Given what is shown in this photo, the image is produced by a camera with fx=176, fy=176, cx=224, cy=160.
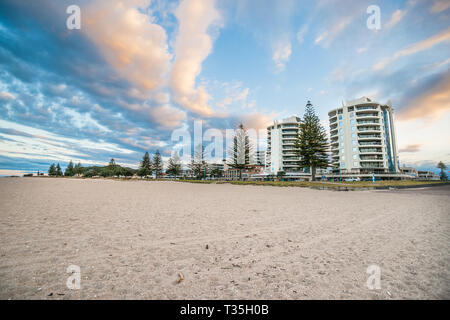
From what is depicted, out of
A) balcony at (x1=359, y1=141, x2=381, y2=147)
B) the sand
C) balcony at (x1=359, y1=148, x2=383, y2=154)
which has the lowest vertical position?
the sand

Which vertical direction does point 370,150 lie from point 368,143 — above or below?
below

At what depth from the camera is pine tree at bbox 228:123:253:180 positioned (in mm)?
41781

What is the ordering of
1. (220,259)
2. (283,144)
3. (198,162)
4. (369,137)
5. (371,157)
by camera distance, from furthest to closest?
(283,144) < (198,162) < (369,137) < (371,157) < (220,259)

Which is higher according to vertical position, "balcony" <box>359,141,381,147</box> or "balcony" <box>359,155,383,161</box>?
"balcony" <box>359,141,381,147</box>

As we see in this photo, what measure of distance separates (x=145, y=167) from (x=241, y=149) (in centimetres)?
5225

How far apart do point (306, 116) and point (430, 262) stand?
37888 millimetres

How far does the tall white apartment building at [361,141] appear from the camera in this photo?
185 ft

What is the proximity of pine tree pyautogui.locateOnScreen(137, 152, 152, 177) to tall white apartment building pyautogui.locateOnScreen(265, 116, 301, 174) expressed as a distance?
53555 mm

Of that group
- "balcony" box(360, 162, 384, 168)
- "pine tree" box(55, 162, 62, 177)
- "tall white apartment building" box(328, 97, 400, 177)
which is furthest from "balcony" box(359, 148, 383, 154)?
"pine tree" box(55, 162, 62, 177)

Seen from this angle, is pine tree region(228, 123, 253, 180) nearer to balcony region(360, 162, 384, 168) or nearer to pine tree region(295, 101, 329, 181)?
pine tree region(295, 101, 329, 181)

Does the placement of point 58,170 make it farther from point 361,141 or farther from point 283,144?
point 361,141

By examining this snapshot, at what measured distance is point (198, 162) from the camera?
208 feet

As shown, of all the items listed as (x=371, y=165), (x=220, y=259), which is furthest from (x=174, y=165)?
(x=220, y=259)

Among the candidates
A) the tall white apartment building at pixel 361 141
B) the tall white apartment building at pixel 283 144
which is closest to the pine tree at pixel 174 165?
the tall white apartment building at pixel 283 144
